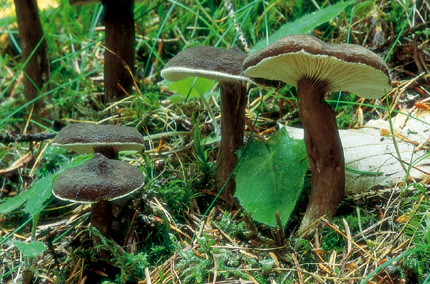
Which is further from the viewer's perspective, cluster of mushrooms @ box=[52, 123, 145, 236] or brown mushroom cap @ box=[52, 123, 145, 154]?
brown mushroom cap @ box=[52, 123, 145, 154]

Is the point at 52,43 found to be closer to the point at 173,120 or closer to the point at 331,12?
the point at 173,120

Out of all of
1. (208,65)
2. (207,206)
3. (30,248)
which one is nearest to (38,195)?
(30,248)

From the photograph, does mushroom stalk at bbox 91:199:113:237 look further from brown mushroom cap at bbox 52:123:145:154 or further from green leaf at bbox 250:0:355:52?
green leaf at bbox 250:0:355:52

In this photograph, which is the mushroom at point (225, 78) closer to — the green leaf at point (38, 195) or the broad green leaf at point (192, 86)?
the broad green leaf at point (192, 86)

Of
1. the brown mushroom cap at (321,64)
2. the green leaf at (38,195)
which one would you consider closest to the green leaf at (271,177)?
the brown mushroom cap at (321,64)

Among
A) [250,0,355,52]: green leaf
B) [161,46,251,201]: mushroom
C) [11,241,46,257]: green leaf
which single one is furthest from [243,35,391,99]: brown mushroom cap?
[11,241,46,257]: green leaf

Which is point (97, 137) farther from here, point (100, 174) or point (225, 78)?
point (225, 78)
